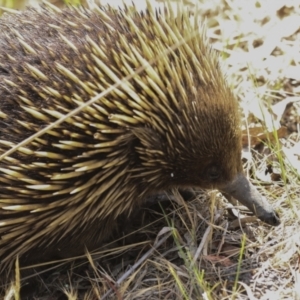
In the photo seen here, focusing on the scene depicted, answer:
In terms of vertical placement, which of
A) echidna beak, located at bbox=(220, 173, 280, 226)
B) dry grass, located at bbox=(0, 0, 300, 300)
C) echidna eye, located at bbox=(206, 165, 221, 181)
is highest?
echidna eye, located at bbox=(206, 165, 221, 181)

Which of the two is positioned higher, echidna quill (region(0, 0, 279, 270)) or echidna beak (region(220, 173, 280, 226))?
echidna quill (region(0, 0, 279, 270))

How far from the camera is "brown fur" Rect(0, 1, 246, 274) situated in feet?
8.55

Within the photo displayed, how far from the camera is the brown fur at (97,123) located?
2.61 metres

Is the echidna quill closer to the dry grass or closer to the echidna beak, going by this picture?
the echidna beak

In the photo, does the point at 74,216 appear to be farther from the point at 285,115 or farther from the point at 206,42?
the point at 285,115

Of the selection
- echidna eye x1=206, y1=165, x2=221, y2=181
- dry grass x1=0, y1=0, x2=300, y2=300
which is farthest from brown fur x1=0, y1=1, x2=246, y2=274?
dry grass x1=0, y1=0, x2=300, y2=300

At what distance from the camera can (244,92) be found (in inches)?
151

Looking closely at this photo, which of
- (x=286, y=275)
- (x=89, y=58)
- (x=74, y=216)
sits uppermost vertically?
(x=89, y=58)

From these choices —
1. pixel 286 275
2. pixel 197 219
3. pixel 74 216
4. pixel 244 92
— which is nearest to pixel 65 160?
pixel 74 216

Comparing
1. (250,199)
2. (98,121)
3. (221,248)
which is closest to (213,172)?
(250,199)

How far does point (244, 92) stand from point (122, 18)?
3.94 feet

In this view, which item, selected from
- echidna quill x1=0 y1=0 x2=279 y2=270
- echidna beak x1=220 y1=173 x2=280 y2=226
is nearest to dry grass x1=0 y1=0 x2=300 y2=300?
echidna beak x1=220 y1=173 x2=280 y2=226

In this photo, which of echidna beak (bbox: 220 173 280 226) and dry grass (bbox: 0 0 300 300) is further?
echidna beak (bbox: 220 173 280 226)

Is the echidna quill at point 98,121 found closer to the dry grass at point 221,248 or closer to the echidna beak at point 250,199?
the echidna beak at point 250,199
